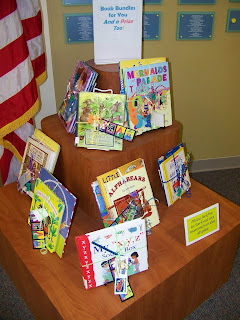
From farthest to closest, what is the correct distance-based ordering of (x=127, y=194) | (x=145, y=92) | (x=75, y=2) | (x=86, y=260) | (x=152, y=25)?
(x=152, y=25), (x=75, y=2), (x=145, y=92), (x=127, y=194), (x=86, y=260)

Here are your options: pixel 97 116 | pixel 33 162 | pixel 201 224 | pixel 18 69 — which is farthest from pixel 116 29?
pixel 201 224

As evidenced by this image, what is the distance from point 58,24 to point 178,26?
80 cm

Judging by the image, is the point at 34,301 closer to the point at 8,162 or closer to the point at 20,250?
the point at 20,250

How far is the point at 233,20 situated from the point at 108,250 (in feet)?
6.19

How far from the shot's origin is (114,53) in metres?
1.65

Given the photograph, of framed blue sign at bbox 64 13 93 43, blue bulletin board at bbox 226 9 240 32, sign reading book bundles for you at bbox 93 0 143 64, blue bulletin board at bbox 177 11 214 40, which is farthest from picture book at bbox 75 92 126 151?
blue bulletin board at bbox 226 9 240 32

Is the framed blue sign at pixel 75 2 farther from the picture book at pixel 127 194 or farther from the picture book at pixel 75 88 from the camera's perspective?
the picture book at pixel 127 194

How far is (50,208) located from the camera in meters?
1.44

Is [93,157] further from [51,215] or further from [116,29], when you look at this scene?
[116,29]

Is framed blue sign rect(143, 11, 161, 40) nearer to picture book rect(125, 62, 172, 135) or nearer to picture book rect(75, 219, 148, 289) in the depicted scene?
picture book rect(125, 62, 172, 135)

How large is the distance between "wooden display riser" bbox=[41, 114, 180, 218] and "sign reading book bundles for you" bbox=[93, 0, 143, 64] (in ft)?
1.32

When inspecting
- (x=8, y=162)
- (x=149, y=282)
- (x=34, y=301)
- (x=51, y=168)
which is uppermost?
(x=51, y=168)

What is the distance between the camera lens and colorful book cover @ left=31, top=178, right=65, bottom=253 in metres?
1.39

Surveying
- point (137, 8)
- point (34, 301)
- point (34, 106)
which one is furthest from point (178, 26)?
point (34, 301)
